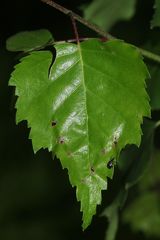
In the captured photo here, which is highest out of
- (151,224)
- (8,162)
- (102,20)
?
(102,20)

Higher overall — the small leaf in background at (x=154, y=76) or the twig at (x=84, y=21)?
the twig at (x=84, y=21)

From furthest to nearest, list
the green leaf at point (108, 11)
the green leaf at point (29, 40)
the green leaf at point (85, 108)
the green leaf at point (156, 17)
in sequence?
the green leaf at point (108, 11) → the green leaf at point (156, 17) → the green leaf at point (29, 40) → the green leaf at point (85, 108)

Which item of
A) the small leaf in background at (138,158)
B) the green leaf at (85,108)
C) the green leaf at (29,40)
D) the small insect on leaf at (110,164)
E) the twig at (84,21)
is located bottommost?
the small leaf in background at (138,158)

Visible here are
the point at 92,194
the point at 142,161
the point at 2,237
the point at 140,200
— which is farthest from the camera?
the point at 2,237

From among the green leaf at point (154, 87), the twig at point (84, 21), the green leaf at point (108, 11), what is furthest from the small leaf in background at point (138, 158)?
the green leaf at point (108, 11)

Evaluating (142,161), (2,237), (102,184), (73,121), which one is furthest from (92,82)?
(2,237)

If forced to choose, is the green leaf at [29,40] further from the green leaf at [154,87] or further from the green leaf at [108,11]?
the green leaf at [108,11]

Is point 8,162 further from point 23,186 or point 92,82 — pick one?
point 92,82

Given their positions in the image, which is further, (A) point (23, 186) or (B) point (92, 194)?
(A) point (23, 186)
